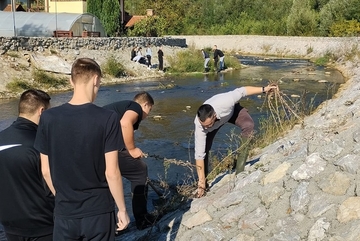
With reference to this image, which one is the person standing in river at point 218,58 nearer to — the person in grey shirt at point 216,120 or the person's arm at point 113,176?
the person in grey shirt at point 216,120

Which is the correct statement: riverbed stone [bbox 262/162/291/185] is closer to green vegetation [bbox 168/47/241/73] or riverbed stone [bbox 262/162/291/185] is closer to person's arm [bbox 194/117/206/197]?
person's arm [bbox 194/117/206/197]

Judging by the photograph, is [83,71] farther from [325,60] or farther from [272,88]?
[325,60]

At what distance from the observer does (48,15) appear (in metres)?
30.4

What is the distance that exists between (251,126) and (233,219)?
182cm

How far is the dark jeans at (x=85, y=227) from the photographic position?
3197mm

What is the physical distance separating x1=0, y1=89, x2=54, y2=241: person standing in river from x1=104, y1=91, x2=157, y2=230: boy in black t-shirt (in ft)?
5.00

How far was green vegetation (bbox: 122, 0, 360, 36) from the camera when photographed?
42.5 m

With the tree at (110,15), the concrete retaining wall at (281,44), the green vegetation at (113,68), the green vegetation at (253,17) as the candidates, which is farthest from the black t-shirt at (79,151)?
the green vegetation at (253,17)

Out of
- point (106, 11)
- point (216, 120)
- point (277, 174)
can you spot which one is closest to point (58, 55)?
point (106, 11)

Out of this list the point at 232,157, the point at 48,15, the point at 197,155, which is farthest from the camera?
the point at 48,15

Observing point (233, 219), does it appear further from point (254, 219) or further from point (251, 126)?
point (251, 126)

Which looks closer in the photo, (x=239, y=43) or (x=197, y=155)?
(x=197, y=155)

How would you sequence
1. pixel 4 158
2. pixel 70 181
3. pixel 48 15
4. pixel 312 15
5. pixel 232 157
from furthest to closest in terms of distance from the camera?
pixel 312 15 → pixel 48 15 → pixel 232 157 → pixel 4 158 → pixel 70 181

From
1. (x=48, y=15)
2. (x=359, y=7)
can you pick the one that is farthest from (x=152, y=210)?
(x=359, y=7)
